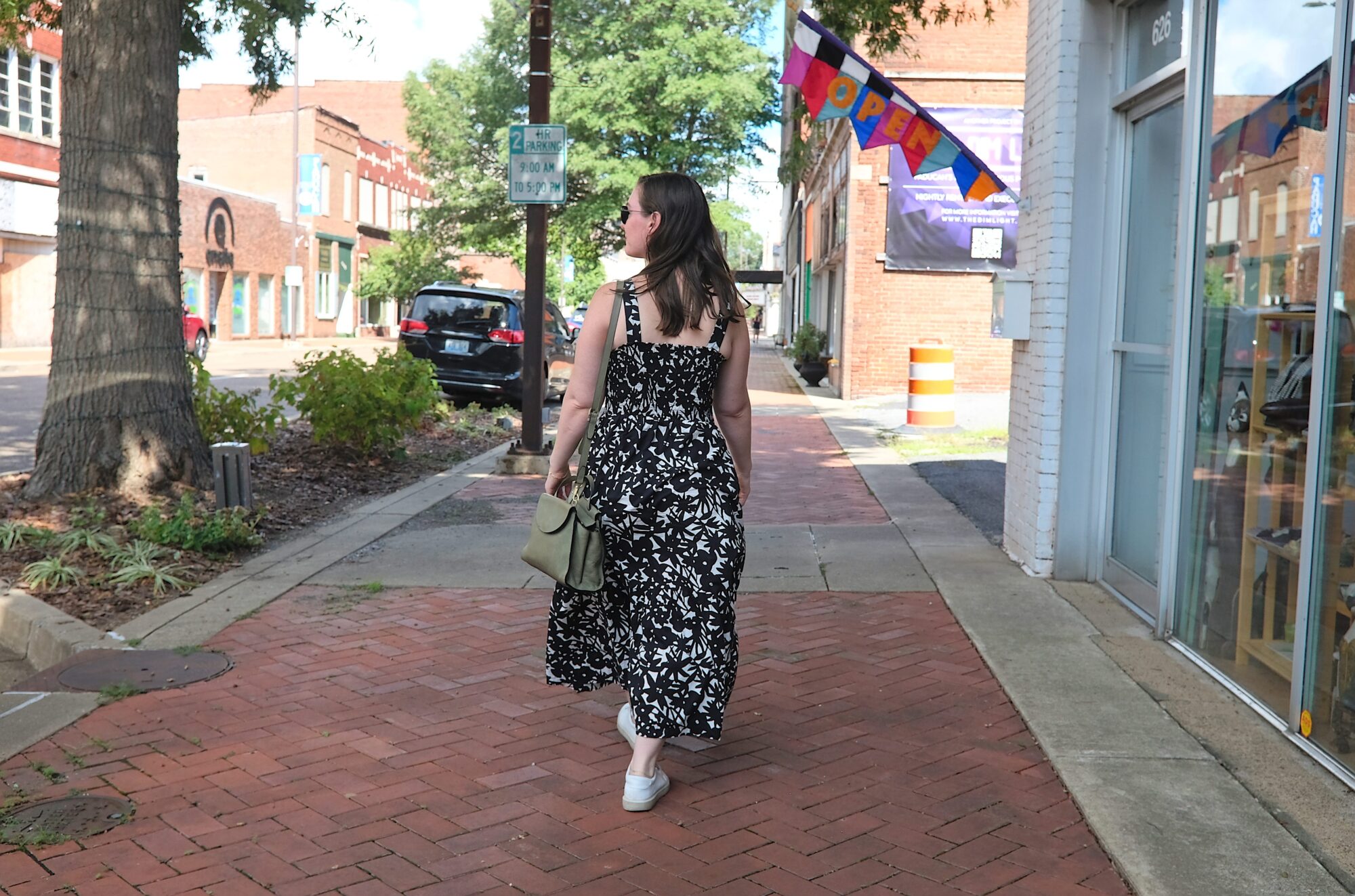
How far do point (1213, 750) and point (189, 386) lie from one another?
21.9ft

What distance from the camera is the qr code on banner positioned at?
2166 cm

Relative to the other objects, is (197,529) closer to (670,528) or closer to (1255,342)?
(670,528)

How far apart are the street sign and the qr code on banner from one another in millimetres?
12265

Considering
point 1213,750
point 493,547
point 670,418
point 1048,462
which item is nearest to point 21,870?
point 670,418

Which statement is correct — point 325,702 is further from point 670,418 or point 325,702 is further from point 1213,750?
point 1213,750

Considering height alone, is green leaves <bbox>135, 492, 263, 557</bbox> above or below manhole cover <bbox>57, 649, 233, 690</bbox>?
above

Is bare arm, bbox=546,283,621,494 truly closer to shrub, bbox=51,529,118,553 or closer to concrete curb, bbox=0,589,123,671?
concrete curb, bbox=0,589,123,671

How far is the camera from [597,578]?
12.3ft

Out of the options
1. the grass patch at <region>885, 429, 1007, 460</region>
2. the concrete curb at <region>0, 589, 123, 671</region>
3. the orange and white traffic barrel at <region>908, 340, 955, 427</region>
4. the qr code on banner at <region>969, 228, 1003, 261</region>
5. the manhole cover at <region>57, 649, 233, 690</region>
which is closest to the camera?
the manhole cover at <region>57, 649, 233, 690</region>

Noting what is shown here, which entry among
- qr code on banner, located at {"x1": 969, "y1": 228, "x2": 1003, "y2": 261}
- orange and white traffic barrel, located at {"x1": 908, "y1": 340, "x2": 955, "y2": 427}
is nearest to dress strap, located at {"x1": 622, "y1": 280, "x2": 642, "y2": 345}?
orange and white traffic barrel, located at {"x1": 908, "y1": 340, "x2": 955, "y2": 427}

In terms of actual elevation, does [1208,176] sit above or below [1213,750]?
above

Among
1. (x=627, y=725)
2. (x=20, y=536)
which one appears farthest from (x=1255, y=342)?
(x=20, y=536)

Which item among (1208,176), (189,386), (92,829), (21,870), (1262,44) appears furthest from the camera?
(189,386)

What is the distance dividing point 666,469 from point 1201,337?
2.58 meters
